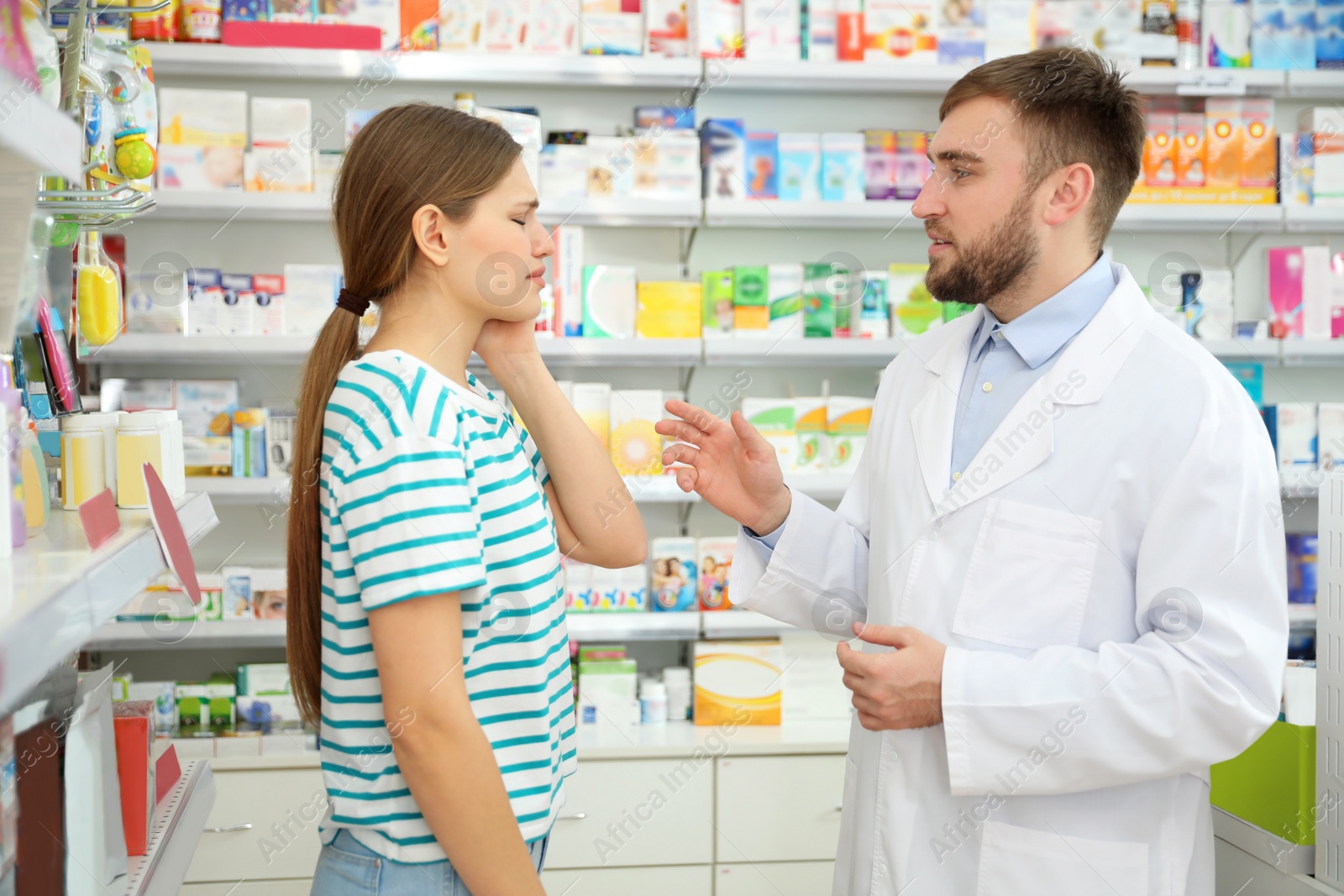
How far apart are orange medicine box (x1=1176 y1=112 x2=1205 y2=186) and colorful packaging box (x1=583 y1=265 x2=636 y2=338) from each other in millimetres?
1635

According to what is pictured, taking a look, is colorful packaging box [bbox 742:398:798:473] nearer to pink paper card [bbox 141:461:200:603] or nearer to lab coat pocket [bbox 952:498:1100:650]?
lab coat pocket [bbox 952:498:1100:650]

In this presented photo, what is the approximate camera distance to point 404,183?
3.79 ft

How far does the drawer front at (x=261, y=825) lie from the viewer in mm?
2568

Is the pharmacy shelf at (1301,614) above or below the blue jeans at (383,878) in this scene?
below

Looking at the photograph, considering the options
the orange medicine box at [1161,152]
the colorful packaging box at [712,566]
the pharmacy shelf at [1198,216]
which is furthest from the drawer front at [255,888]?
the orange medicine box at [1161,152]

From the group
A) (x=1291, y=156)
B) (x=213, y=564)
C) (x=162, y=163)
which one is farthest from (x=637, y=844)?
(x=1291, y=156)

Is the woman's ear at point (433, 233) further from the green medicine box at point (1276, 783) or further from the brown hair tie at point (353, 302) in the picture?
the green medicine box at point (1276, 783)

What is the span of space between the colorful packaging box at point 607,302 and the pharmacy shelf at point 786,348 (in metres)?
0.24

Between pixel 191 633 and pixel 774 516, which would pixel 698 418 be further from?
pixel 191 633

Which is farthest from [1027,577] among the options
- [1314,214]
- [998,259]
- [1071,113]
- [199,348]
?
[1314,214]

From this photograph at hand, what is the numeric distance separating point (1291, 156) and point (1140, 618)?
2.32 meters

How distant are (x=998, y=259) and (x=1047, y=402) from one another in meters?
0.27

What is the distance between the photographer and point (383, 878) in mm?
1083

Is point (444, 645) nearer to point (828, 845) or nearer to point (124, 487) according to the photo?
point (124, 487)
